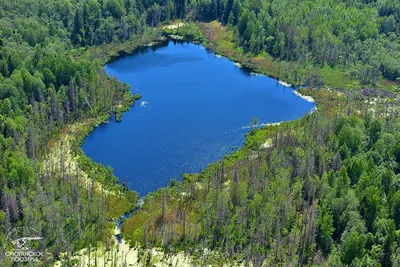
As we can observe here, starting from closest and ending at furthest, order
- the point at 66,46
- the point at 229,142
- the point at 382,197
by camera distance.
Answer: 1. the point at 382,197
2. the point at 229,142
3. the point at 66,46

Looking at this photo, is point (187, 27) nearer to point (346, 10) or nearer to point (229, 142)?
point (346, 10)

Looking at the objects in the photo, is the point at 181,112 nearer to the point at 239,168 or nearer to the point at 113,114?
the point at 113,114

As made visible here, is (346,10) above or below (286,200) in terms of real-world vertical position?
above

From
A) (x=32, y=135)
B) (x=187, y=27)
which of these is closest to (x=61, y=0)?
(x=187, y=27)

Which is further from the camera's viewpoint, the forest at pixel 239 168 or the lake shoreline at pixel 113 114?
the lake shoreline at pixel 113 114

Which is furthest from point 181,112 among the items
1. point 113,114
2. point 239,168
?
point 239,168
